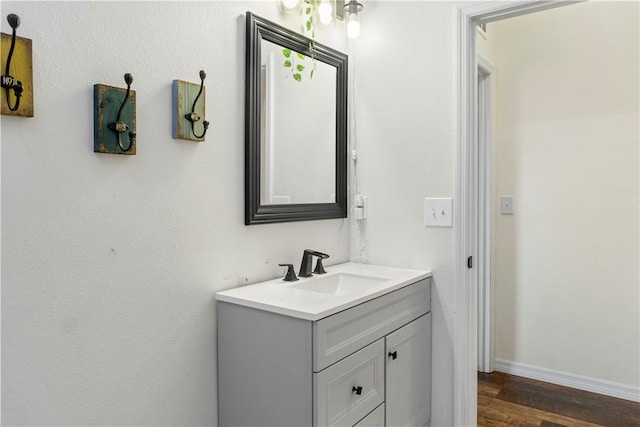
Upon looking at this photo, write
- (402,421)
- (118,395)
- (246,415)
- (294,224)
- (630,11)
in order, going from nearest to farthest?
(118,395) → (246,415) → (402,421) → (294,224) → (630,11)

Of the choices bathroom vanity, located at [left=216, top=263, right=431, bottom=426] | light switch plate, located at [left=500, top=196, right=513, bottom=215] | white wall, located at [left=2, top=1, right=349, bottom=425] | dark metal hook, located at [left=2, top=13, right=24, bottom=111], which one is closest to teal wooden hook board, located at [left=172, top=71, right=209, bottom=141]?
white wall, located at [left=2, top=1, right=349, bottom=425]

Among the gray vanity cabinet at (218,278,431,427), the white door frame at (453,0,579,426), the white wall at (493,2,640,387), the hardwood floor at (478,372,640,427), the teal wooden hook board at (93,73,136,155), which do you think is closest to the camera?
the teal wooden hook board at (93,73,136,155)

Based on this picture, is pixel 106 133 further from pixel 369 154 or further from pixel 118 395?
pixel 369 154

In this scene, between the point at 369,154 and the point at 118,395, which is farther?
the point at 369,154

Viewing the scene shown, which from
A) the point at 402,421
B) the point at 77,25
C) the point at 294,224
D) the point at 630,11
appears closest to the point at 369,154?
the point at 294,224

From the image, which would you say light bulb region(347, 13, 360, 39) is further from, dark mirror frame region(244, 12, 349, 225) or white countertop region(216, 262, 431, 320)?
white countertop region(216, 262, 431, 320)

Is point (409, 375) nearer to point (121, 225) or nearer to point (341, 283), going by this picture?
point (341, 283)

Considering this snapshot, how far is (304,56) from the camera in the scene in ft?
6.62

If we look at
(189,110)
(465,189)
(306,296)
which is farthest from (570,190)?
(189,110)

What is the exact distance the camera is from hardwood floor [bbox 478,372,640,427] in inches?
93.7

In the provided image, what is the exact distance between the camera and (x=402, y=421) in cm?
186

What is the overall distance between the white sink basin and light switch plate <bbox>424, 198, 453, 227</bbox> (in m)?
0.35

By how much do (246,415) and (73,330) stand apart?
0.63 metres

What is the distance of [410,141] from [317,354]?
1.13 m
